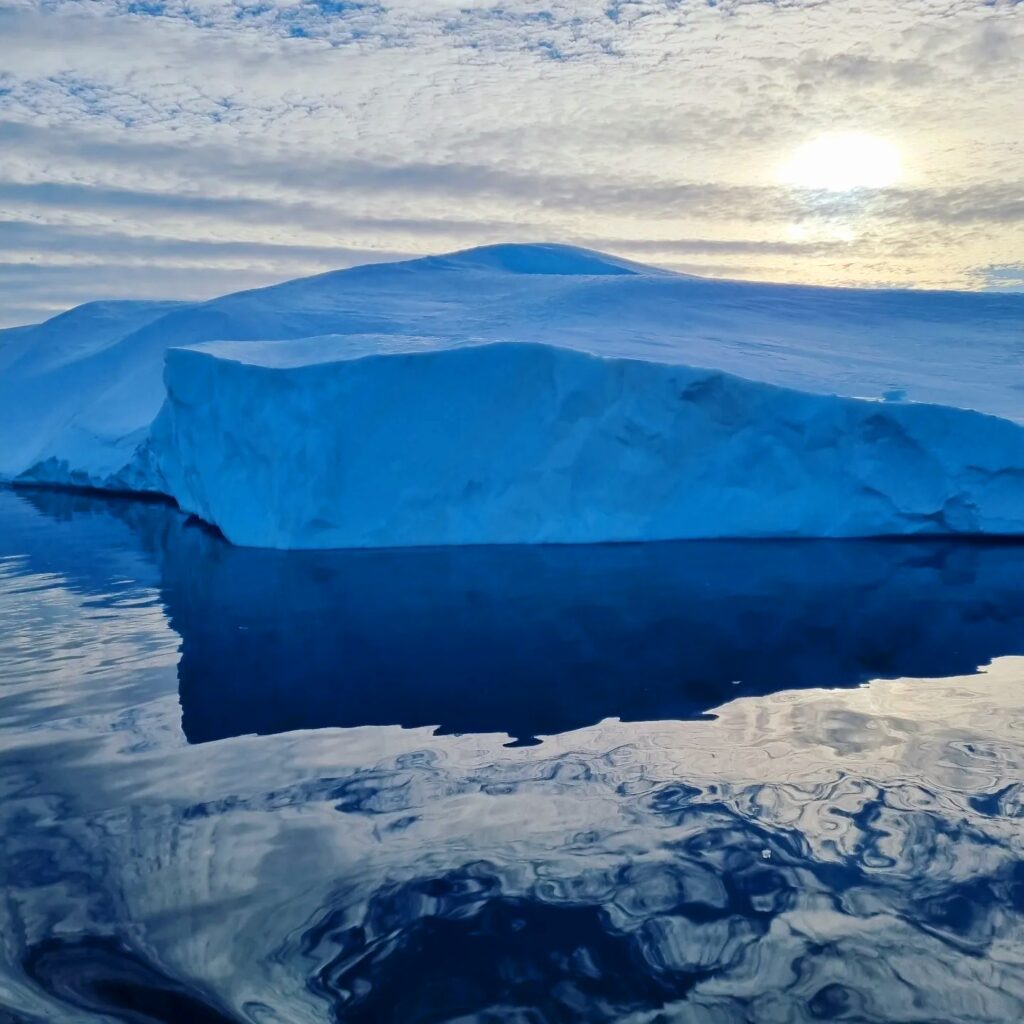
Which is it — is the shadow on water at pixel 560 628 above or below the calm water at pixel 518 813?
below

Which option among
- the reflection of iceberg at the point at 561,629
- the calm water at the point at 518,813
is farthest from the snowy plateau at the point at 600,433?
the calm water at the point at 518,813

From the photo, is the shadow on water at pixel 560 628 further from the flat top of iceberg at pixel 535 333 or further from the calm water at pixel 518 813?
the flat top of iceberg at pixel 535 333

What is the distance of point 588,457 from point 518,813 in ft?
23.7

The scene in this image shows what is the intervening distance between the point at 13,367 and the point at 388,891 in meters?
23.3

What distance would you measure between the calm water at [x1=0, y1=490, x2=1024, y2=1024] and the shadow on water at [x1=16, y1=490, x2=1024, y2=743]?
34mm

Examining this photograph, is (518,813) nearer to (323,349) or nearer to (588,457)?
(588,457)

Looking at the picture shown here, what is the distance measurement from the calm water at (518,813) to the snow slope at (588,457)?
10.0ft

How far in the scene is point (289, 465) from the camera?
11.3 m

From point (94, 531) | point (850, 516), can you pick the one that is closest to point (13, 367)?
point (94, 531)

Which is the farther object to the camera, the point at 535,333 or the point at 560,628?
the point at 535,333

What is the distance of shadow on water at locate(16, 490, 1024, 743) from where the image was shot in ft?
17.3

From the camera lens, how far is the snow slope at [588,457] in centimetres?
1035

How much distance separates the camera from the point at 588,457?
10781 mm

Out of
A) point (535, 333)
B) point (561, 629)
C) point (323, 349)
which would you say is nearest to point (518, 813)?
point (561, 629)
